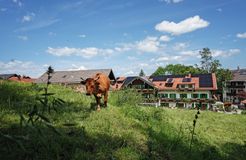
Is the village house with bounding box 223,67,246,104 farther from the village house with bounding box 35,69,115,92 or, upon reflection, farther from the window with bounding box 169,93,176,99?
the village house with bounding box 35,69,115,92

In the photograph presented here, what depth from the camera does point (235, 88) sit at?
87.1 metres

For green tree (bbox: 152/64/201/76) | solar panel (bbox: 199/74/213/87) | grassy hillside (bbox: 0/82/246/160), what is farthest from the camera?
green tree (bbox: 152/64/201/76)

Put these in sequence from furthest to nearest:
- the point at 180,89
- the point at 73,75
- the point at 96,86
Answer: the point at 73,75
the point at 180,89
the point at 96,86

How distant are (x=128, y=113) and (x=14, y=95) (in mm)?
4835

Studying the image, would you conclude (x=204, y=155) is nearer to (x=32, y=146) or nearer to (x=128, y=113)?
(x=128, y=113)

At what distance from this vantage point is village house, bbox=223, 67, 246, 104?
278 ft

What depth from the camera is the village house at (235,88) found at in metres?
84.8

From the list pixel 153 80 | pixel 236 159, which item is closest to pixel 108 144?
pixel 236 159

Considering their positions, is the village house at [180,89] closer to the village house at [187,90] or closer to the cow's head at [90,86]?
Answer: the village house at [187,90]

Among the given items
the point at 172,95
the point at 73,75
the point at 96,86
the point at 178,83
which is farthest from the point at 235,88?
the point at 96,86

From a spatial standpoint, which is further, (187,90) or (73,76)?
(73,76)

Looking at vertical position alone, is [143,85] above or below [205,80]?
below

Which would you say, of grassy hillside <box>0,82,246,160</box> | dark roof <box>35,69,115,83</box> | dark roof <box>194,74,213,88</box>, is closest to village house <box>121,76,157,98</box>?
dark roof <box>35,69,115,83</box>

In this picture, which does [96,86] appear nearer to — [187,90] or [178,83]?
[187,90]
